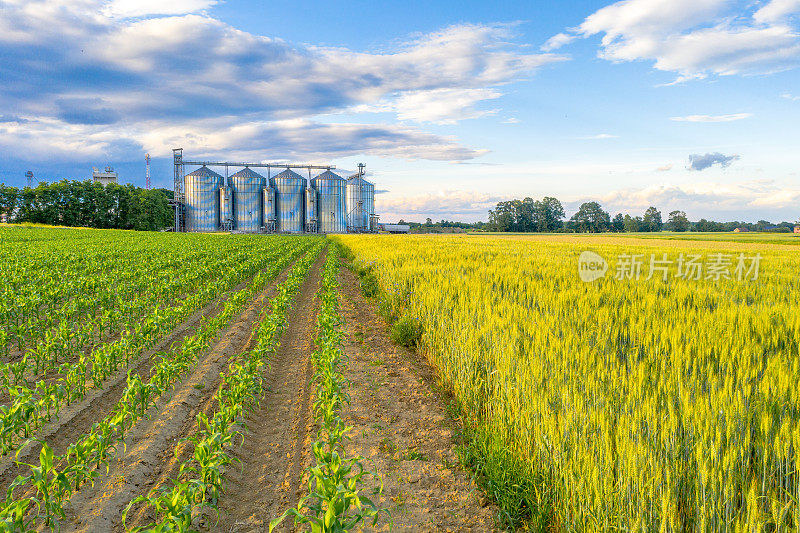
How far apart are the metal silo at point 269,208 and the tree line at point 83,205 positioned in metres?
26.7

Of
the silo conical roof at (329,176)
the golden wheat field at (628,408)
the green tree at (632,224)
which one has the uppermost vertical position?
the silo conical roof at (329,176)

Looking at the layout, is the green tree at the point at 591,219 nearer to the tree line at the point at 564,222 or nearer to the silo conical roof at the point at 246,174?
the tree line at the point at 564,222

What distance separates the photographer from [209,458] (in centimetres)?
433

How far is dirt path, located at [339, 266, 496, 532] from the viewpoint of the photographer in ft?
13.6

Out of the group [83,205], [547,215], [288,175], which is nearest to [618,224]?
[547,215]

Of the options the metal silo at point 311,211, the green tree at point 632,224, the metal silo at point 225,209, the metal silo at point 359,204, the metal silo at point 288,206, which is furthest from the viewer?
the green tree at point 632,224

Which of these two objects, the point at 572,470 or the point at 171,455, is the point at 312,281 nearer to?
the point at 171,455

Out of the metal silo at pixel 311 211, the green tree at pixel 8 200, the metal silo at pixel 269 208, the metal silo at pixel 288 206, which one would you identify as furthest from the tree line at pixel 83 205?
the metal silo at pixel 311 211

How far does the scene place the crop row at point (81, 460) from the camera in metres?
3.74

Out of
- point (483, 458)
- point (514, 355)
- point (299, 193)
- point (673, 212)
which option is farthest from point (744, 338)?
point (673, 212)

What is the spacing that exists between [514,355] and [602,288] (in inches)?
216

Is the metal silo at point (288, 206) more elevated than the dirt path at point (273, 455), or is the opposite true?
the metal silo at point (288, 206)

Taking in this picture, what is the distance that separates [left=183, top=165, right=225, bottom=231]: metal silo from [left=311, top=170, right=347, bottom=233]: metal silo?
21174 millimetres

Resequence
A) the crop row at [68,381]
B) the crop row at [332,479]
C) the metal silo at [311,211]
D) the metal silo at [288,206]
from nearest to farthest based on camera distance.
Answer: the crop row at [332,479] < the crop row at [68,381] < the metal silo at [288,206] < the metal silo at [311,211]
